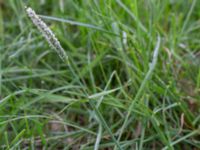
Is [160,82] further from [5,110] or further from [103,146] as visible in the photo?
[5,110]

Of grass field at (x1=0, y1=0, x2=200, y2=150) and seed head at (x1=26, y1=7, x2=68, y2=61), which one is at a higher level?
seed head at (x1=26, y1=7, x2=68, y2=61)

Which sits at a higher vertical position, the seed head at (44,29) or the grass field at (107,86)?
the seed head at (44,29)

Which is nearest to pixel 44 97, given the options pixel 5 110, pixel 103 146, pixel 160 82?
pixel 5 110

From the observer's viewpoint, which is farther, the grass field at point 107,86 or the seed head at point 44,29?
the grass field at point 107,86

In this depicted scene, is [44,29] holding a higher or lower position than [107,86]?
higher

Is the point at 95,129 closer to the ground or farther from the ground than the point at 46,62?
closer to the ground

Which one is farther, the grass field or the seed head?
the grass field

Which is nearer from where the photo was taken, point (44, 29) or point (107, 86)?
point (44, 29)

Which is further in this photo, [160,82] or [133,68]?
[133,68]
